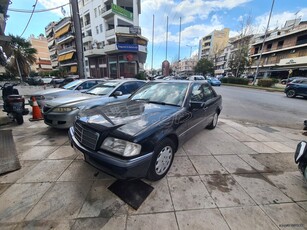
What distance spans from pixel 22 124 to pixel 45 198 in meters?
4.27

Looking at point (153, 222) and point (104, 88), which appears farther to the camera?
point (104, 88)

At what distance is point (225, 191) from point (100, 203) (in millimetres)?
1791

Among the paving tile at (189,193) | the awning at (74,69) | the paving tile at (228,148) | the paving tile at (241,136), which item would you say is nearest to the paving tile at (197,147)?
the paving tile at (228,148)

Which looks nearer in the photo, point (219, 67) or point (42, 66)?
point (42, 66)

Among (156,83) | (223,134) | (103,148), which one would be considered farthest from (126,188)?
(223,134)

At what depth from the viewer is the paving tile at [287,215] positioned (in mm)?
1691

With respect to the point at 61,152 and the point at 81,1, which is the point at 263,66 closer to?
the point at 81,1

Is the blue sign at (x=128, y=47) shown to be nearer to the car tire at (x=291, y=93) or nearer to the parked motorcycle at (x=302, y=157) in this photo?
the car tire at (x=291, y=93)

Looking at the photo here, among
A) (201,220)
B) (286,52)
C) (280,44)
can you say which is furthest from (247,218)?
(280,44)

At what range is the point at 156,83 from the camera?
367 centimetres

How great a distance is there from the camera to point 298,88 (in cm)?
1131

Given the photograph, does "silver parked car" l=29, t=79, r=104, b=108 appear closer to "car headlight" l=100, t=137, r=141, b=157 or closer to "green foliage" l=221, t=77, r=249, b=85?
"car headlight" l=100, t=137, r=141, b=157

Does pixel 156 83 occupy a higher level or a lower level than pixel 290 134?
higher

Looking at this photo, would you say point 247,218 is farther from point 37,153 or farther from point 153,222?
point 37,153
